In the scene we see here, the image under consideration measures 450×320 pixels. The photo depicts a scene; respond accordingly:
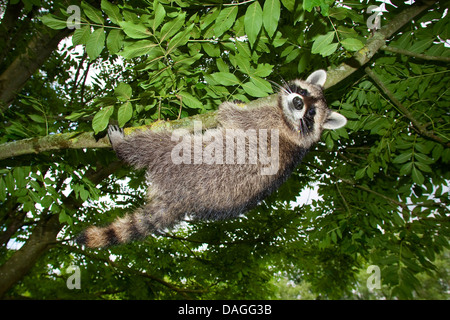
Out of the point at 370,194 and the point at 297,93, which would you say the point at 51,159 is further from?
the point at 370,194

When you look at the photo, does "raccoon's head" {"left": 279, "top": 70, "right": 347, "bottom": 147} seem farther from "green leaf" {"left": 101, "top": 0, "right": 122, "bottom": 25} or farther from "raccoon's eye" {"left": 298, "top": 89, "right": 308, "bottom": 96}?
"green leaf" {"left": 101, "top": 0, "right": 122, "bottom": 25}

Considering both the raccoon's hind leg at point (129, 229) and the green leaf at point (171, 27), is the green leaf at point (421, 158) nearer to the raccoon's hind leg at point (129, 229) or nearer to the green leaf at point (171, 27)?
the raccoon's hind leg at point (129, 229)

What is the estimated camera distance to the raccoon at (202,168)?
2.84 m

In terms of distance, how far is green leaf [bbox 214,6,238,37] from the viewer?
218 cm

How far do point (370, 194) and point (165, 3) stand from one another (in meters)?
4.44

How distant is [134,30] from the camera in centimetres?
Answer: 200

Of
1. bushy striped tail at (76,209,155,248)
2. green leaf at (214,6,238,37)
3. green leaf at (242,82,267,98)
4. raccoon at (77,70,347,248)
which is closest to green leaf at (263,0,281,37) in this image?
green leaf at (214,6,238,37)

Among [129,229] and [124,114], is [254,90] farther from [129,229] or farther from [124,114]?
[129,229]

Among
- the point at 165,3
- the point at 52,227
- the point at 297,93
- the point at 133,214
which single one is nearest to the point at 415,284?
the point at 297,93

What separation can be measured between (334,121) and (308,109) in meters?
0.35

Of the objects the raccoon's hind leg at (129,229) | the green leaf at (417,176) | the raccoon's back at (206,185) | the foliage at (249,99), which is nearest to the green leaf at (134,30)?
the foliage at (249,99)

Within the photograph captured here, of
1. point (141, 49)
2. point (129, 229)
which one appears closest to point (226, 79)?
point (141, 49)

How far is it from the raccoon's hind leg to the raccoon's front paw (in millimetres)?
767

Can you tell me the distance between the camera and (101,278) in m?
7.54
